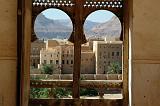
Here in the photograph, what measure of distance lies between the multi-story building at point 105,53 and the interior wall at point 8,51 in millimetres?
30789

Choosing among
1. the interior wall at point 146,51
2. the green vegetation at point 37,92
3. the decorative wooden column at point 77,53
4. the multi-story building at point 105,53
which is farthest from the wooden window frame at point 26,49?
the multi-story building at point 105,53

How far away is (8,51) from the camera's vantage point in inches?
237

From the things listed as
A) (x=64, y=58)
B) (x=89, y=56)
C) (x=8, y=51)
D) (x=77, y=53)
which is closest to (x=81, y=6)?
(x=77, y=53)

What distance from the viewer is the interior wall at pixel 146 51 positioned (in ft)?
19.8

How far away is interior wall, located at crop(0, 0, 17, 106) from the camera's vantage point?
19.6 ft

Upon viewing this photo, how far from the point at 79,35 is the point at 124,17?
2.47 feet

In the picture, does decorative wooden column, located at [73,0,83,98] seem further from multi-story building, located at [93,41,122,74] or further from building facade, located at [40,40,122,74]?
multi-story building, located at [93,41,122,74]

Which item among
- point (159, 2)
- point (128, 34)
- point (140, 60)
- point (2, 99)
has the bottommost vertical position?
point (2, 99)

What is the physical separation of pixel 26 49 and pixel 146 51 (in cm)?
175

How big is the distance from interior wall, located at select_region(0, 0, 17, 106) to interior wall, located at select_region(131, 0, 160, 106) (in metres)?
1.75

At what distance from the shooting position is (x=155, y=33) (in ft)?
19.9

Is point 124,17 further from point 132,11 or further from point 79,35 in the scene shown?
point 79,35

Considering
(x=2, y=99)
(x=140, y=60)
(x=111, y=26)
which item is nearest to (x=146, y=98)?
(x=140, y=60)

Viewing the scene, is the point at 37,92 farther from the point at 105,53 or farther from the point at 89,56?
the point at 105,53
